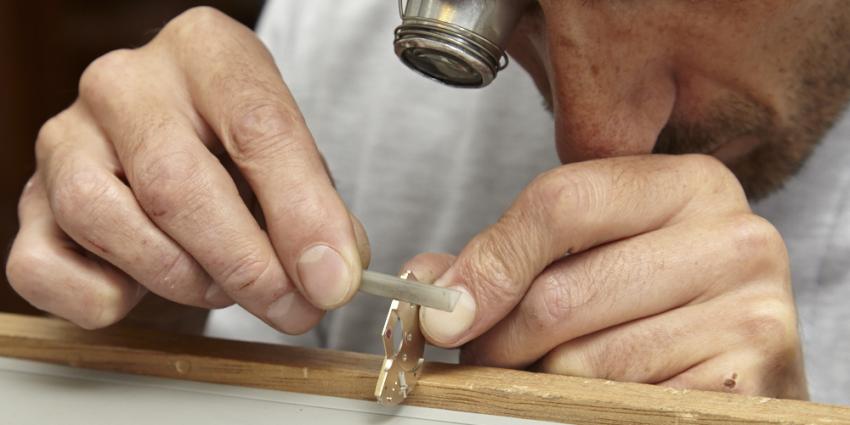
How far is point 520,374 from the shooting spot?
68 centimetres

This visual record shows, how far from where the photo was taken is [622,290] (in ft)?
2.22

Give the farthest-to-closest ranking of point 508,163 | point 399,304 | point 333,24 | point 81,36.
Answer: point 81,36 → point 333,24 → point 508,163 → point 399,304

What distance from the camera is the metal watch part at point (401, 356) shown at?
0.64 m

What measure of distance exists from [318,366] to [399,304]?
9cm

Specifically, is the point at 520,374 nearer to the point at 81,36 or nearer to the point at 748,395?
the point at 748,395

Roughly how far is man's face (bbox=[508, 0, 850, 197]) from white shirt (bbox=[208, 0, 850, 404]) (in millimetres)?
344

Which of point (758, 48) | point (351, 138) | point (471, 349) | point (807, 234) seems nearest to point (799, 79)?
point (758, 48)

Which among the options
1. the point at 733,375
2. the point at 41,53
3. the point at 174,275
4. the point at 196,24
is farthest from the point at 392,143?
the point at 41,53

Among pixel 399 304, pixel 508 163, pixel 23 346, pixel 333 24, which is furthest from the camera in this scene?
pixel 333 24

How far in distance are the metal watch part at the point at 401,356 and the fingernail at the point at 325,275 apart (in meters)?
0.04

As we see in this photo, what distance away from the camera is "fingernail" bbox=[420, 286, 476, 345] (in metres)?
0.66

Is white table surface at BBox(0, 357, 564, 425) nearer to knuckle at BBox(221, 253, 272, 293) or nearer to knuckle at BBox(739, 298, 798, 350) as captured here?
knuckle at BBox(221, 253, 272, 293)

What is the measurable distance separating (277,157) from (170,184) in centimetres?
9

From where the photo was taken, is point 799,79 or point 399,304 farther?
point 799,79
